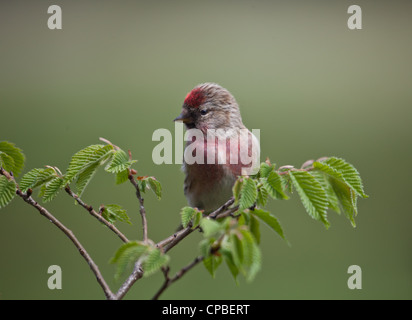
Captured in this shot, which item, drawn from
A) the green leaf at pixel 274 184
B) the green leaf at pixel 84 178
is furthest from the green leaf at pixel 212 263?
the green leaf at pixel 84 178

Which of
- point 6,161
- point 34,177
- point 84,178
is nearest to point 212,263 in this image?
point 84,178

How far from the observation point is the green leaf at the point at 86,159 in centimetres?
183

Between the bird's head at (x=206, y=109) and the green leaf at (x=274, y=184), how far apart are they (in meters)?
1.33

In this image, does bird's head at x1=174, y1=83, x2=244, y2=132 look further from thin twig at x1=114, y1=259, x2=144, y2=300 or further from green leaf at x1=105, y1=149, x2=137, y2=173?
thin twig at x1=114, y1=259, x2=144, y2=300

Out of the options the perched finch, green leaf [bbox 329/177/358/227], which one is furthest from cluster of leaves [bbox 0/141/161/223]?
the perched finch

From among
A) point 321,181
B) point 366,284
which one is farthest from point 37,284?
point 321,181

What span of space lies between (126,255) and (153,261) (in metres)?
0.08

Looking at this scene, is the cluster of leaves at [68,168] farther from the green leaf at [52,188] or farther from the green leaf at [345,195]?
the green leaf at [345,195]

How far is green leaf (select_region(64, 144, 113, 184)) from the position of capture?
1.83 m

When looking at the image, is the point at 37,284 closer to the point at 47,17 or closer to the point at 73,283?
the point at 73,283

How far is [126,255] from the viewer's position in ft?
4.80

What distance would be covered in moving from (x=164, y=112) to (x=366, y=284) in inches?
121

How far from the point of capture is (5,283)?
207 inches

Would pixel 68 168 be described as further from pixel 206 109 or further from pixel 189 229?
pixel 206 109
